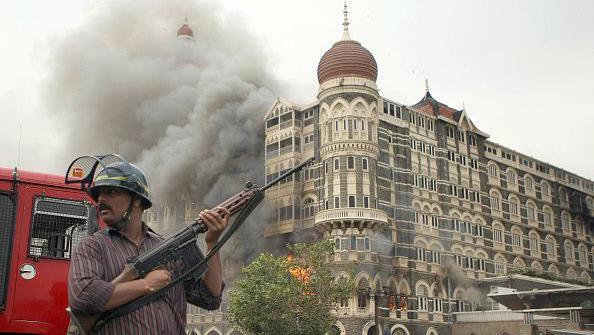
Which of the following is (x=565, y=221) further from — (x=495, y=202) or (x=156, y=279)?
(x=156, y=279)

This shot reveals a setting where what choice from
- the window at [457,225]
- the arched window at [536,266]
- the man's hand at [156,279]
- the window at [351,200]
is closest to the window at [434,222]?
the window at [457,225]

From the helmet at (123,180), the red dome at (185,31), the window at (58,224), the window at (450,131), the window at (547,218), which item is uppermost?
the red dome at (185,31)

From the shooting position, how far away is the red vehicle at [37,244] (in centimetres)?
767

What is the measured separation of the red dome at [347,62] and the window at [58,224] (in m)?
38.3

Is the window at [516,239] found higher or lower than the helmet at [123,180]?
higher

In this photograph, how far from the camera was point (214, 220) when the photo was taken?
4168mm

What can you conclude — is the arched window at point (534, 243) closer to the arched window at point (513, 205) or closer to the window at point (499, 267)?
the arched window at point (513, 205)

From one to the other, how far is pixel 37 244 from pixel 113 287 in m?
4.96

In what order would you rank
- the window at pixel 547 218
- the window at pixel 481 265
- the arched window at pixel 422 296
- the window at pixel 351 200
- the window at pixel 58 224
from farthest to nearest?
1. the window at pixel 547 218
2. the window at pixel 481 265
3. the arched window at pixel 422 296
4. the window at pixel 351 200
5. the window at pixel 58 224

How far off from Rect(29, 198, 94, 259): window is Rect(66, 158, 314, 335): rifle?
4384 millimetres

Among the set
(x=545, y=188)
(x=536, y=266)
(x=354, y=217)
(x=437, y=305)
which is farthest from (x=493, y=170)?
(x=354, y=217)

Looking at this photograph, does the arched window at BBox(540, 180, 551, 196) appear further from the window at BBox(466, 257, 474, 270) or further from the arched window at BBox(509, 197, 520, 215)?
the window at BBox(466, 257, 474, 270)

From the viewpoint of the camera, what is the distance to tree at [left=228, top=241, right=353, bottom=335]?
101 ft

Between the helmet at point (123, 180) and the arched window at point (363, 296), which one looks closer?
the helmet at point (123, 180)
